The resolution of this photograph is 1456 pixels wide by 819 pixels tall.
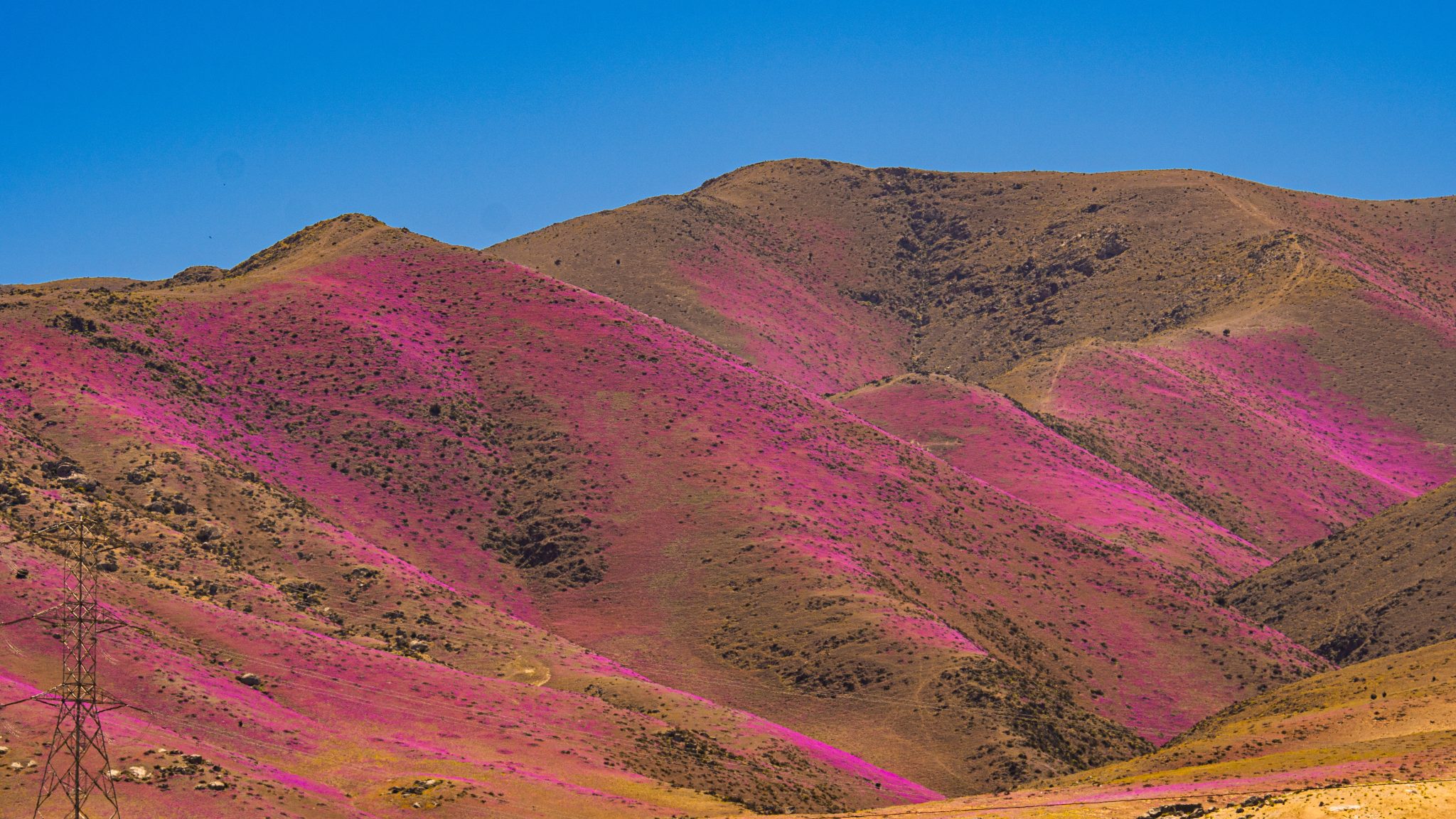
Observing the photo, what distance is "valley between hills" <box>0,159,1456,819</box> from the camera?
138 feet

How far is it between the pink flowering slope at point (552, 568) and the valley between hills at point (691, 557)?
211 mm

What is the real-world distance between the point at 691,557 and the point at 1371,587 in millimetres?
31767

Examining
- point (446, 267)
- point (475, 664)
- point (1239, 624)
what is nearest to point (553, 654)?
point (475, 664)

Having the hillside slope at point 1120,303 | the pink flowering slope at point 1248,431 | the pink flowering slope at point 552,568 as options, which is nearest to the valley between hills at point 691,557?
the pink flowering slope at point 552,568

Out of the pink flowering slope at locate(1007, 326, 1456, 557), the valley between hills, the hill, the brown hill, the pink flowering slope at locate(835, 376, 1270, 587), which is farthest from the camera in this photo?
the pink flowering slope at locate(1007, 326, 1456, 557)

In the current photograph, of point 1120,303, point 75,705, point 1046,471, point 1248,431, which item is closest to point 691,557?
point 1046,471

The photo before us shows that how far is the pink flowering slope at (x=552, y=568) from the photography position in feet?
150

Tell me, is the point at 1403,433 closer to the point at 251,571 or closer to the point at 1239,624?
the point at 1239,624

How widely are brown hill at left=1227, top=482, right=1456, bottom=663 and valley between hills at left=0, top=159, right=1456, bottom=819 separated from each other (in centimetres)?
22

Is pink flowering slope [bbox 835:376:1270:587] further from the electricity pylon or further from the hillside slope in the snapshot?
the electricity pylon

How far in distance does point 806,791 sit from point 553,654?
42.3 ft

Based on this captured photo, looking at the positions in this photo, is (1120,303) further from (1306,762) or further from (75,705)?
(75,705)

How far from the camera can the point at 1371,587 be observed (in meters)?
67.3

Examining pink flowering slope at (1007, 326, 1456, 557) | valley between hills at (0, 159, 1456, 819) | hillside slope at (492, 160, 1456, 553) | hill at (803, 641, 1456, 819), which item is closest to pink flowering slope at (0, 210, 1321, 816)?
valley between hills at (0, 159, 1456, 819)
